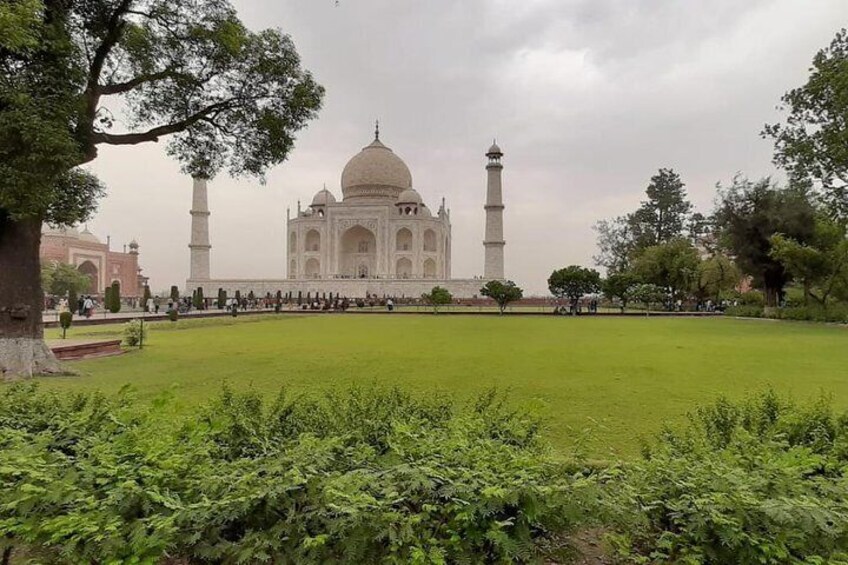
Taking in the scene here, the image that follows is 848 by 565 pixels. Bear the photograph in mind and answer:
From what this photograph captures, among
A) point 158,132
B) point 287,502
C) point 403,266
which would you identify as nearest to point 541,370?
point 287,502

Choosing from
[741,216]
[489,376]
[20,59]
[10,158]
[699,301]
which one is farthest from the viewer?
[699,301]

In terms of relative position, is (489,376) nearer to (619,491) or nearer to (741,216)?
(619,491)

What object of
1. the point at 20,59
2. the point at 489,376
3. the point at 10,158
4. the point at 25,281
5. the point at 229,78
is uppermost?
the point at 229,78

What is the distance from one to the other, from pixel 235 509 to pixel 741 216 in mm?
28093

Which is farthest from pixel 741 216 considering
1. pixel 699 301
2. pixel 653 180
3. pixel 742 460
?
pixel 742 460

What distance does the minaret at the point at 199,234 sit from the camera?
43406mm

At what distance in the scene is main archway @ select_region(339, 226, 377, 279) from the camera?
53.5 m

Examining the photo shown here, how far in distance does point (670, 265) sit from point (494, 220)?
→ 15.0 m

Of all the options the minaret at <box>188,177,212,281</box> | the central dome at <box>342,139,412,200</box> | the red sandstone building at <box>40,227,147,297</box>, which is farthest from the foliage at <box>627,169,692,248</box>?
the red sandstone building at <box>40,227,147,297</box>

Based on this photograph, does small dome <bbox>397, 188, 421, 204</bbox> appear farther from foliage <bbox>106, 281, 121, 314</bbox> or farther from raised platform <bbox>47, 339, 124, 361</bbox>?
raised platform <bbox>47, 339, 124, 361</bbox>

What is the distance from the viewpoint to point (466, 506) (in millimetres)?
1959

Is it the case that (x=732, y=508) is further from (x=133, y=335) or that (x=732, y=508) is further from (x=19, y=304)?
(x=133, y=335)

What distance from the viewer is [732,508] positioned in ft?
6.33

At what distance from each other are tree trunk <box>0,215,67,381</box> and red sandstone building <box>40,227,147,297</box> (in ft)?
137
